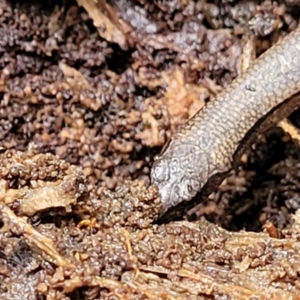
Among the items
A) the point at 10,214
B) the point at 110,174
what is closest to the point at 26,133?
the point at 110,174

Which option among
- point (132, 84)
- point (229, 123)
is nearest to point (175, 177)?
point (229, 123)

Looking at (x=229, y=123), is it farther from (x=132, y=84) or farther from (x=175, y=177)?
(x=132, y=84)

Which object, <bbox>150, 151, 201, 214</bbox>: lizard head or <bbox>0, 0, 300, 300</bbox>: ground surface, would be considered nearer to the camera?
<bbox>150, 151, 201, 214</bbox>: lizard head

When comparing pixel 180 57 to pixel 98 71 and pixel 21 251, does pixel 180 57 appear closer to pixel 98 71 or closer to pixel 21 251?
pixel 98 71

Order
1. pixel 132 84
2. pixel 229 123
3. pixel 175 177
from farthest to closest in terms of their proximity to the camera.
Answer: pixel 132 84
pixel 229 123
pixel 175 177

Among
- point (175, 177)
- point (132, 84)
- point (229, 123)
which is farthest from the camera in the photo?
point (132, 84)

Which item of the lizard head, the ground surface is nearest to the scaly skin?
the lizard head

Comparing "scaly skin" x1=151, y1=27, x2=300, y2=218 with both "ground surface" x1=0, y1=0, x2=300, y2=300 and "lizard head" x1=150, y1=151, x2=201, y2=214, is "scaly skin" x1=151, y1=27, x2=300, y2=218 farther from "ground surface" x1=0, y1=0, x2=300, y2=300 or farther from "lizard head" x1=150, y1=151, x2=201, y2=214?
"ground surface" x1=0, y1=0, x2=300, y2=300

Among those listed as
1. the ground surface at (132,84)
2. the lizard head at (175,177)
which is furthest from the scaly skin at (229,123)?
the ground surface at (132,84)
